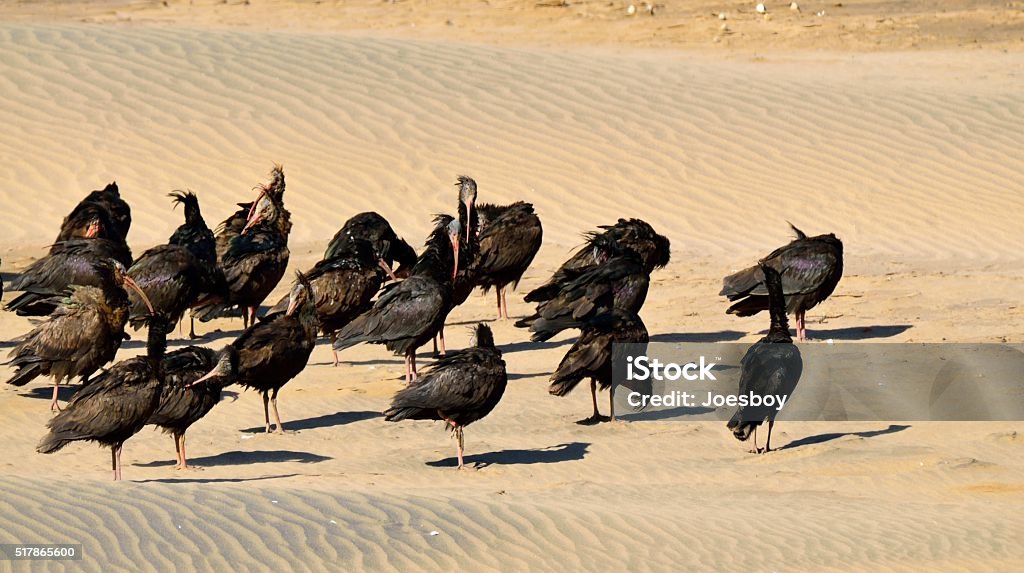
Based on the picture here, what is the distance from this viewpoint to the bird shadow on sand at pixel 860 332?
15.9m

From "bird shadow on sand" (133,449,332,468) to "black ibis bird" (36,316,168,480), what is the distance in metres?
0.96

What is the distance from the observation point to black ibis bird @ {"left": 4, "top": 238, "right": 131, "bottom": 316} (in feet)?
50.7

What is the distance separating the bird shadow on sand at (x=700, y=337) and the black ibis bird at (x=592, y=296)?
4.90ft

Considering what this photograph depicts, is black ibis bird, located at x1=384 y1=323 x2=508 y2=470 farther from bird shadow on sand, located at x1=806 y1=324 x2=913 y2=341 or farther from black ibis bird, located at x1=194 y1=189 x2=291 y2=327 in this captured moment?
bird shadow on sand, located at x1=806 y1=324 x2=913 y2=341

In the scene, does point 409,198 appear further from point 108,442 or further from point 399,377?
point 108,442

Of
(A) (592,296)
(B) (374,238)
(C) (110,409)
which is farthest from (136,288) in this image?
(A) (592,296)

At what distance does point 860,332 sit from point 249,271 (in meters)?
6.15

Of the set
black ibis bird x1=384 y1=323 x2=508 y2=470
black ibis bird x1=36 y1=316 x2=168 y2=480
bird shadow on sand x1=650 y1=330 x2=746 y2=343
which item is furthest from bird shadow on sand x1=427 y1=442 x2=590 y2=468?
bird shadow on sand x1=650 y1=330 x2=746 y2=343

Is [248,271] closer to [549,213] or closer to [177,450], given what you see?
[177,450]

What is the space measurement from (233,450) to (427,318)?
215 centimetres

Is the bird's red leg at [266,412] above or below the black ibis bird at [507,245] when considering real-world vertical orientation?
below

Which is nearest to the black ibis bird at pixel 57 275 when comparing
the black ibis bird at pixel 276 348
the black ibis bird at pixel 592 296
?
the black ibis bird at pixel 276 348

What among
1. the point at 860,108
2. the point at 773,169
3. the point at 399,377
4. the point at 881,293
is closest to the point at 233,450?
the point at 399,377

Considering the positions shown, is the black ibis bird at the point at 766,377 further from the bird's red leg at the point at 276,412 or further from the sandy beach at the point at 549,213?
the bird's red leg at the point at 276,412
